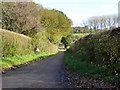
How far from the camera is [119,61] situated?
7.41 m

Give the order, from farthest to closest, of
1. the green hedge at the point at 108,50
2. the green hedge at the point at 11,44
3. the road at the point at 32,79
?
the green hedge at the point at 11,44 → the green hedge at the point at 108,50 → the road at the point at 32,79

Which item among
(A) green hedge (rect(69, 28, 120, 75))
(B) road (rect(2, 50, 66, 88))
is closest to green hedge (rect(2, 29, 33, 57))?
(B) road (rect(2, 50, 66, 88))

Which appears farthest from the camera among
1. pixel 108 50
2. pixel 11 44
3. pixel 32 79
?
pixel 11 44

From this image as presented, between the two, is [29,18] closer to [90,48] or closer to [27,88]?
[90,48]

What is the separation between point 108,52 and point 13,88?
4.94 meters

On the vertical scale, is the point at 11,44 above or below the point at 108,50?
above

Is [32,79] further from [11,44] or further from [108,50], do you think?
[11,44]

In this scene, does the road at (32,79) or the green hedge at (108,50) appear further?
the green hedge at (108,50)

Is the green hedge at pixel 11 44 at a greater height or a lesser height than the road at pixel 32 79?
greater

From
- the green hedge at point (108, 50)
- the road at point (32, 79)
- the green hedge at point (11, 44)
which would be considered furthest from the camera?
the green hedge at point (11, 44)

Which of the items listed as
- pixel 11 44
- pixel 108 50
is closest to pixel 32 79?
pixel 108 50


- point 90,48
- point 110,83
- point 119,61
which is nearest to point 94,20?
point 90,48

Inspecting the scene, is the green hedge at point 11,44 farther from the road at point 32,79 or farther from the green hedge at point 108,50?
the green hedge at point 108,50

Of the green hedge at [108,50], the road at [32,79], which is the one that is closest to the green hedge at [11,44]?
the road at [32,79]
